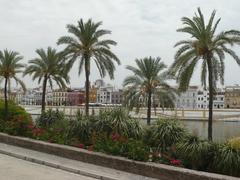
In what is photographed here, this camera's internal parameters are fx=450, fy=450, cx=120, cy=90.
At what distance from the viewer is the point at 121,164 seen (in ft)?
38.4

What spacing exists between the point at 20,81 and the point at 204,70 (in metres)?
16.7

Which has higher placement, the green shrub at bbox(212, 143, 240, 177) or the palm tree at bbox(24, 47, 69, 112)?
the palm tree at bbox(24, 47, 69, 112)

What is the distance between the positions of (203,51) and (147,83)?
37.1 ft

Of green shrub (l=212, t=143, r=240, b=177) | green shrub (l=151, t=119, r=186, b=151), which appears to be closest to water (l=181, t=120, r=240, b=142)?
green shrub (l=151, t=119, r=186, b=151)

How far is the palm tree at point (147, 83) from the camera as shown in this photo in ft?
107

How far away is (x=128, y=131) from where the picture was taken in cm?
1574

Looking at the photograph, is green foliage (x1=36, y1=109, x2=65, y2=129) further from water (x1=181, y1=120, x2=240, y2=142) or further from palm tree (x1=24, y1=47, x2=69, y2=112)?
palm tree (x1=24, y1=47, x2=69, y2=112)

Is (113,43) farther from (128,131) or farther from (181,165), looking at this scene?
(181,165)

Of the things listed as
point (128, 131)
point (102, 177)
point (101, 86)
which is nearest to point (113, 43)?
point (128, 131)

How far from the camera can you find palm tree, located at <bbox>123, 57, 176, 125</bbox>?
32.7 m

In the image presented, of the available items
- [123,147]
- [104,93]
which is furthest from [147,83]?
[104,93]

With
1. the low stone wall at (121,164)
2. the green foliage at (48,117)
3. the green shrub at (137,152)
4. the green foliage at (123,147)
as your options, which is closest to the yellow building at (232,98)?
the green foliage at (48,117)

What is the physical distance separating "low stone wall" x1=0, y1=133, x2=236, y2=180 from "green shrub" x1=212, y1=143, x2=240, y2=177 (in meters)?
1.03

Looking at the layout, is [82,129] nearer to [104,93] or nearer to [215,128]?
[215,128]
